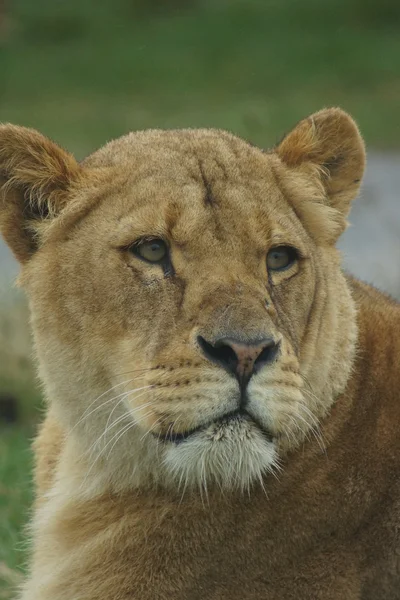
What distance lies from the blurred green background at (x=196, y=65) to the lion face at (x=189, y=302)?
1518 centimetres

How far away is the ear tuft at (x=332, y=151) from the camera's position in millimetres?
4418

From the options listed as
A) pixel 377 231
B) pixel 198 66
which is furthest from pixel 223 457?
pixel 198 66

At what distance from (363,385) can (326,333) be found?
22 cm

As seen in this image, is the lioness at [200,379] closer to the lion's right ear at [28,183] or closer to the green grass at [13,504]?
the lion's right ear at [28,183]

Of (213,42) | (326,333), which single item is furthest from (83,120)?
(326,333)

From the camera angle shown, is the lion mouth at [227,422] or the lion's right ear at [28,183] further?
the lion's right ear at [28,183]

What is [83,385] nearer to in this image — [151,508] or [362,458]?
[151,508]

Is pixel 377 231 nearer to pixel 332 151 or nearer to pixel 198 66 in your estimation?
pixel 332 151

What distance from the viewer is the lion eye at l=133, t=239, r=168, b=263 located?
13.1 ft

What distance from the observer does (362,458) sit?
4.06 m

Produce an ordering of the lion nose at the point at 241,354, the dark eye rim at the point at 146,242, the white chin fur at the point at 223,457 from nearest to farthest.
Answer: the lion nose at the point at 241,354 < the white chin fur at the point at 223,457 < the dark eye rim at the point at 146,242

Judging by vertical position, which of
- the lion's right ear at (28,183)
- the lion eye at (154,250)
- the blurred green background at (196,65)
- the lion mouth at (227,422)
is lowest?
the lion mouth at (227,422)

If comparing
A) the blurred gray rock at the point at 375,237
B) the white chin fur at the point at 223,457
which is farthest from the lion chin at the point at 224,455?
the blurred gray rock at the point at 375,237

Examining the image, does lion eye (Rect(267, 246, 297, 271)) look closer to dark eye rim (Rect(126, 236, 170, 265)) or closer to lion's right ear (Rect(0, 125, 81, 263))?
dark eye rim (Rect(126, 236, 170, 265))
